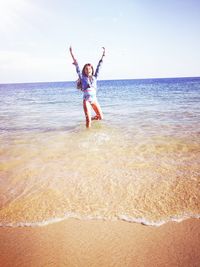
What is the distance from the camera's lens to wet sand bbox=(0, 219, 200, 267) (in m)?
2.13

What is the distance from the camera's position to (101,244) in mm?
2344

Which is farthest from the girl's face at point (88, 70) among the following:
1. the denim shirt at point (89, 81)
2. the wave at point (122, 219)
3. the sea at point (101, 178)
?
the wave at point (122, 219)

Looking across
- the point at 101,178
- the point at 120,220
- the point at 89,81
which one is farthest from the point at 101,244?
the point at 89,81

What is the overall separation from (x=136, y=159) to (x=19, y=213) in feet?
8.02

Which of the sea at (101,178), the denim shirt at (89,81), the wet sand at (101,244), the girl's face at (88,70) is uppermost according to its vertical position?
the girl's face at (88,70)

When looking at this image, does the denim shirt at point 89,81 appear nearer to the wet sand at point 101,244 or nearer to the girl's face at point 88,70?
the girl's face at point 88,70

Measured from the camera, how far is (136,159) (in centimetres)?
464

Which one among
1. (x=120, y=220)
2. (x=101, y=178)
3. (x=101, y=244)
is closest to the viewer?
(x=101, y=244)

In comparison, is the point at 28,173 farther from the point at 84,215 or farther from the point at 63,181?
the point at 84,215

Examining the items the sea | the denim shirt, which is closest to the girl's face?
the denim shirt

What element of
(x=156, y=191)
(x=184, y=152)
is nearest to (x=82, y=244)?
(x=156, y=191)

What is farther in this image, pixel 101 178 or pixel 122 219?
pixel 101 178

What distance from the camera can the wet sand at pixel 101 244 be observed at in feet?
7.00

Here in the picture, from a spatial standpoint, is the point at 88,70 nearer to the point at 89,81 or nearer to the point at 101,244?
the point at 89,81
